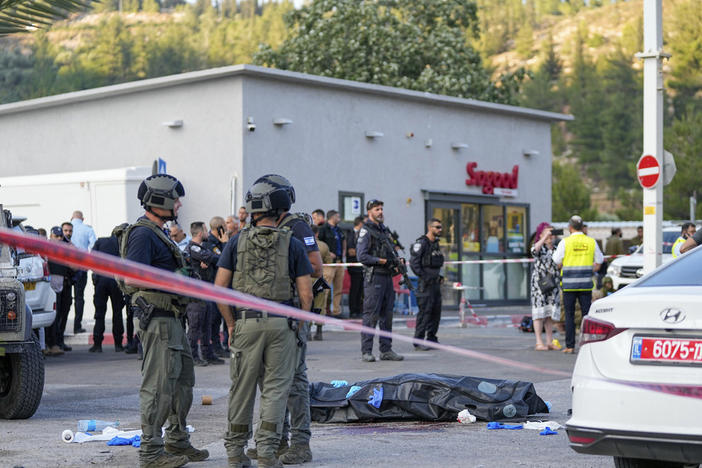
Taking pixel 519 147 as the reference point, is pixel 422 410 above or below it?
below

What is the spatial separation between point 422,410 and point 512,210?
19.3m

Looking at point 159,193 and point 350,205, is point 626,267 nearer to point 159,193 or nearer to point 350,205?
point 350,205

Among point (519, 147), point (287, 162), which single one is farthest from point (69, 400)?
point (519, 147)

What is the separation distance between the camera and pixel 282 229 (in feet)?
22.6

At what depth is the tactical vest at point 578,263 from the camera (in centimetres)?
1501

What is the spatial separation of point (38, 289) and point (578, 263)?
709 centimetres

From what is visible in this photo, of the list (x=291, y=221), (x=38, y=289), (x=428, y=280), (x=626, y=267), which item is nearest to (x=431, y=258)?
(x=428, y=280)

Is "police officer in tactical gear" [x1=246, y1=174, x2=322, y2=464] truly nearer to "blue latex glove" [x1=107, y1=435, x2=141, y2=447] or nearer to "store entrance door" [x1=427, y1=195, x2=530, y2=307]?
"blue latex glove" [x1=107, y1=435, x2=141, y2=447]

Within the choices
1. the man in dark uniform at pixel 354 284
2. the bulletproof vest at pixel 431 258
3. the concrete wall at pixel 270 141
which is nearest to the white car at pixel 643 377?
the bulletproof vest at pixel 431 258

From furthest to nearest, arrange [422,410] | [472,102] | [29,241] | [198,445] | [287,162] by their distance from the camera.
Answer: [472,102] < [287,162] < [422,410] < [198,445] < [29,241]

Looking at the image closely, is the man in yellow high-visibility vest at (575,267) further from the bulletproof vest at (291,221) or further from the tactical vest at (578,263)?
the bulletproof vest at (291,221)

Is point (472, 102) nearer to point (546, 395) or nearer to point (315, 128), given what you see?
point (315, 128)

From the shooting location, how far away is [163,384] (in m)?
6.85

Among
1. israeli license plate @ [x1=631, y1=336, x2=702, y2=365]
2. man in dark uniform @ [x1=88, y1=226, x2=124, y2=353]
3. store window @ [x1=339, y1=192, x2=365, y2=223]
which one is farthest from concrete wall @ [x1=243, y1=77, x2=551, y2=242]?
israeli license plate @ [x1=631, y1=336, x2=702, y2=365]
